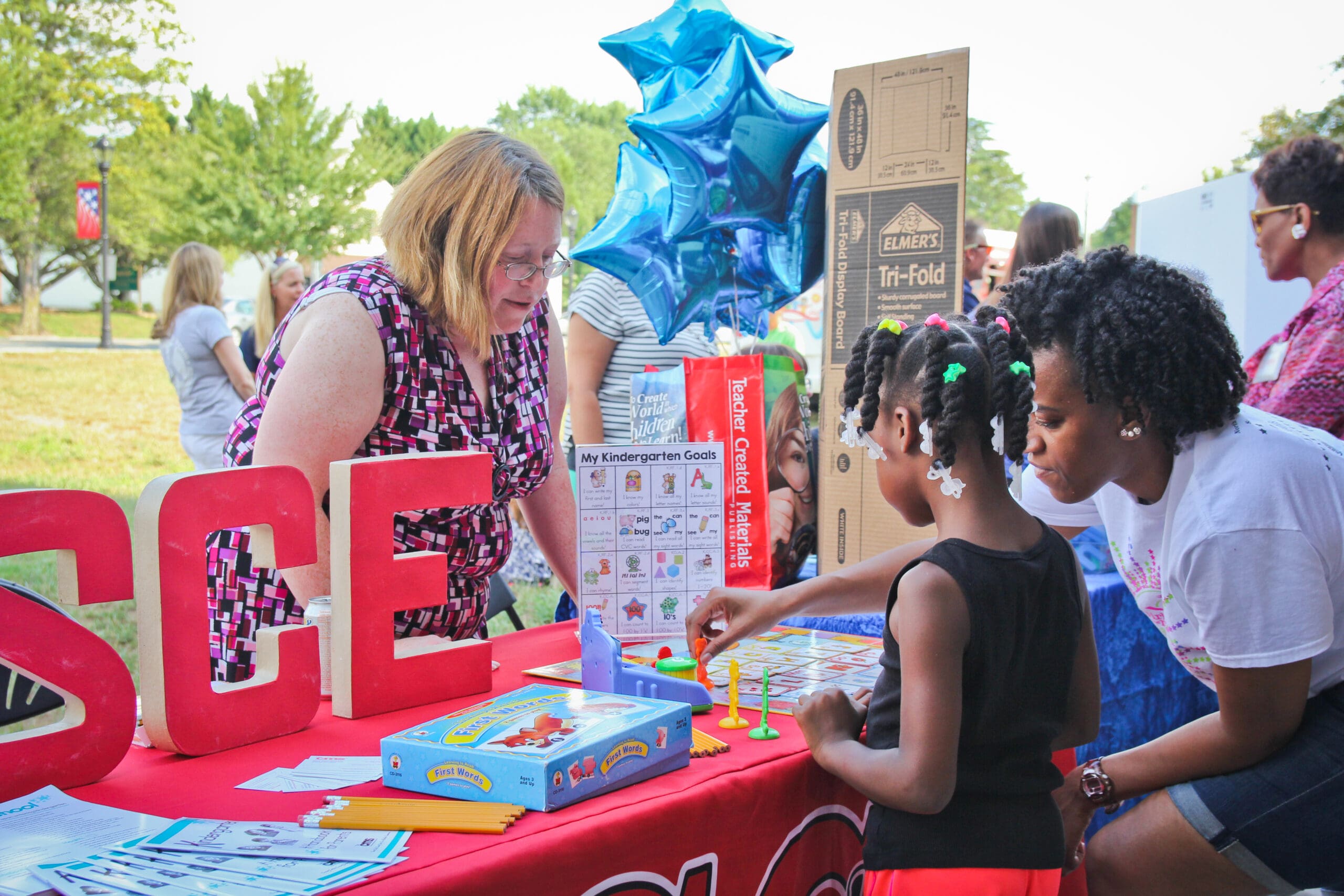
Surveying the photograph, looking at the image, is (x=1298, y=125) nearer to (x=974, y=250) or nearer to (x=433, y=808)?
(x=974, y=250)

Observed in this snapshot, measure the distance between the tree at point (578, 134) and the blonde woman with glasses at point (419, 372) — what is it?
31.5 m

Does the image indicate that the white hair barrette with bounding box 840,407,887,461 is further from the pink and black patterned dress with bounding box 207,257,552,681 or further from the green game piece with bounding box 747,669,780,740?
the pink and black patterned dress with bounding box 207,257,552,681

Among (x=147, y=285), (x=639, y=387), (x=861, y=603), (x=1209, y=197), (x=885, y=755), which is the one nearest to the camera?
(x=885, y=755)

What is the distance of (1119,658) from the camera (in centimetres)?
246

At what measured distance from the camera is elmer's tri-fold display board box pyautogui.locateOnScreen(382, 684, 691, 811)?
1.07 m

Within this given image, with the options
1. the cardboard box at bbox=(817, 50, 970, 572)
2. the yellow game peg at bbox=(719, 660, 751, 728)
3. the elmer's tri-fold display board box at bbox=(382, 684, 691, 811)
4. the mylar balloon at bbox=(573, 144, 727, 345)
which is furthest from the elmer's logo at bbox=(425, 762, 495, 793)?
the mylar balloon at bbox=(573, 144, 727, 345)

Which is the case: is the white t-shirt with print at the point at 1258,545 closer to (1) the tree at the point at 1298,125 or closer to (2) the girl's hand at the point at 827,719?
(2) the girl's hand at the point at 827,719

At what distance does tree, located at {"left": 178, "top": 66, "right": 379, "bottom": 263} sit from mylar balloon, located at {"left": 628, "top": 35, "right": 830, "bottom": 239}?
2431 cm

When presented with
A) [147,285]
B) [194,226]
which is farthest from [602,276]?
[147,285]

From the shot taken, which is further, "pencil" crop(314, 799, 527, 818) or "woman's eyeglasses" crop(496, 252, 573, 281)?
"woman's eyeglasses" crop(496, 252, 573, 281)

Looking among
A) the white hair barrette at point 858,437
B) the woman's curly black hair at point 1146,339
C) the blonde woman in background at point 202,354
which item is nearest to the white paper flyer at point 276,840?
the white hair barrette at point 858,437

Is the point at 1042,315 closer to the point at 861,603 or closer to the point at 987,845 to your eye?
the point at 861,603

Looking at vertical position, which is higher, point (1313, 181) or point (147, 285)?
point (147, 285)

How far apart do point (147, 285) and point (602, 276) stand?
37.2m
